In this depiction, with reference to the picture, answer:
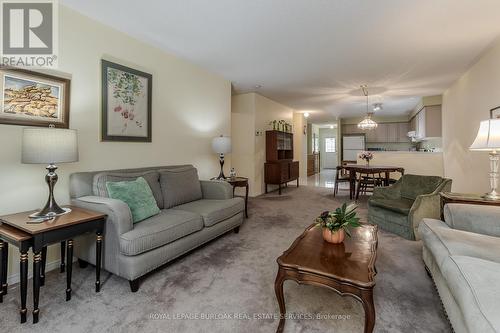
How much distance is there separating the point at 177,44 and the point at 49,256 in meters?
2.72

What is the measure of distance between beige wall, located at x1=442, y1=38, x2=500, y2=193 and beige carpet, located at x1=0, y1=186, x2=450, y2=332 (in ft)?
7.85

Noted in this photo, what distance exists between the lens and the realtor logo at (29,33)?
2.00 metres

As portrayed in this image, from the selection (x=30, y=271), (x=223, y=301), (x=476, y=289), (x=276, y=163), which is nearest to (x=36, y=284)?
(x=30, y=271)

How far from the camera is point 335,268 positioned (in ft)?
4.49

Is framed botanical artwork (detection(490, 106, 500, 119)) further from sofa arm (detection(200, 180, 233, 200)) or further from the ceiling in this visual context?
sofa arm (detection(200, 180, 233, 200))

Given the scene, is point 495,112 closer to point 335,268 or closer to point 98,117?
point 335,268

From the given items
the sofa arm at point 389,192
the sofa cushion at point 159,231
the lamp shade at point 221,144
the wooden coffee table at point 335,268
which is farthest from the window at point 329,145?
the wooden coffee table at point 335,268

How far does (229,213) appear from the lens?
2.90 metres

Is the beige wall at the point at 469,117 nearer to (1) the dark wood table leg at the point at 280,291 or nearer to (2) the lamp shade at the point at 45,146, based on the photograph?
(1) the dark wood table leg at the point at 280,291

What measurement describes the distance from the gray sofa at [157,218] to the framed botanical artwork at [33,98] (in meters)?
0.57

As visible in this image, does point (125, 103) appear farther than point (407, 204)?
No

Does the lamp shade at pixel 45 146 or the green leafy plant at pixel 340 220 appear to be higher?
the lamp shade at pixel 45 146

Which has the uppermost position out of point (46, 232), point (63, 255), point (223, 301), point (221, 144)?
point (221, 144)

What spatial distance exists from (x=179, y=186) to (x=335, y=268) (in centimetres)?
210
